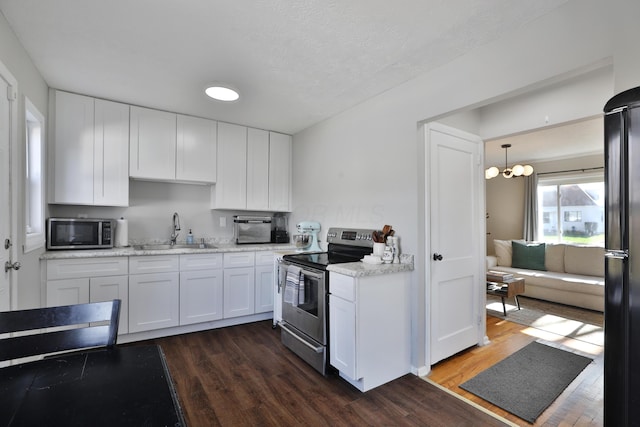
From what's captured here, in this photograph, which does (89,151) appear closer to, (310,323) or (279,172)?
(279,172)

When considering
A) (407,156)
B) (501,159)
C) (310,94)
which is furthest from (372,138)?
(501,159)

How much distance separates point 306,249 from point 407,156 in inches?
64.9

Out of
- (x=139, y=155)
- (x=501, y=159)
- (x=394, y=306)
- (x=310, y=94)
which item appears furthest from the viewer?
(x=501, y=159)

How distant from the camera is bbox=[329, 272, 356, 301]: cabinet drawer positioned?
218cm

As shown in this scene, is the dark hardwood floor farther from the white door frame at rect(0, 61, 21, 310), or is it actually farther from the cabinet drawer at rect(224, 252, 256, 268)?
the white door frame at rect(0, 61, 21, 310)

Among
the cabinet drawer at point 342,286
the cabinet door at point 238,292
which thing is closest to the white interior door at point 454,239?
the cabinet drawer at point 342,286

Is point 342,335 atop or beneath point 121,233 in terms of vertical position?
beneath

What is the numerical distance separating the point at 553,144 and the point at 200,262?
528 centimetres

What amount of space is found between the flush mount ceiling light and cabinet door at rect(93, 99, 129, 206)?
43.9 inches

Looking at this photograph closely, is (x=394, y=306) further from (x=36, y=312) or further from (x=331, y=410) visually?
(x=36, y=312)

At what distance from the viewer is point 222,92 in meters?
2.69

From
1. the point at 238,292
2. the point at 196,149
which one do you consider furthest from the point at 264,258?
the point at 196,149

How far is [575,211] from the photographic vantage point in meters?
5.38

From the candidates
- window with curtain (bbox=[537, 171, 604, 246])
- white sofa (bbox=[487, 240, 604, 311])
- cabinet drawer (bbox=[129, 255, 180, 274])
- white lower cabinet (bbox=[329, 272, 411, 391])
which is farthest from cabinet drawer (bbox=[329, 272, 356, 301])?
window with curtain (bbox=[537, 171, 604, 246])
